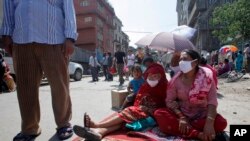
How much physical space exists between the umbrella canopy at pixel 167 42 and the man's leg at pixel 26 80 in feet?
7.68

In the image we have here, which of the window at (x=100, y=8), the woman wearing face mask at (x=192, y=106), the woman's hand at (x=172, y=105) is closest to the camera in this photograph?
the woman wearing face mask at (x=192, y=106)

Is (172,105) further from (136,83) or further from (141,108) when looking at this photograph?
(136,83)

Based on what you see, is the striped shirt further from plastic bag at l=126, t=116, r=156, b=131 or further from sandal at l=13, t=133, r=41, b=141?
plastic bag at l=126, t=116, r=156, b=131

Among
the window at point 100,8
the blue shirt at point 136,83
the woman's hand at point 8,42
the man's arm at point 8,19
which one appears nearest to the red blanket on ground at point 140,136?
the woman's hand at point 8,42

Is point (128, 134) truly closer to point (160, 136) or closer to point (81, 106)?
point (160, 136)

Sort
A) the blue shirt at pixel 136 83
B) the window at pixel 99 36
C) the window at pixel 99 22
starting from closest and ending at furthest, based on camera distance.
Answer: the blue shirt at pixel 136 83 < the window at pixel 99 22 < the window at pixel 99 36

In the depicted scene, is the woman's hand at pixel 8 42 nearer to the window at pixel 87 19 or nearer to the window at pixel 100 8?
the window at pixel 87 19

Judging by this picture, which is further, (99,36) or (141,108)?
(99,36)

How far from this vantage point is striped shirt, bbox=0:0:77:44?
3650 millimetres

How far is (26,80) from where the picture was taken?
3729 mm

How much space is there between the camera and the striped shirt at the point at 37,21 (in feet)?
12.0

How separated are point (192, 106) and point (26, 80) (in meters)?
2.17

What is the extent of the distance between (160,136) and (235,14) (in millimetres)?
15983

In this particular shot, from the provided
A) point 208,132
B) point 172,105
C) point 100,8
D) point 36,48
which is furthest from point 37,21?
point 100,8
